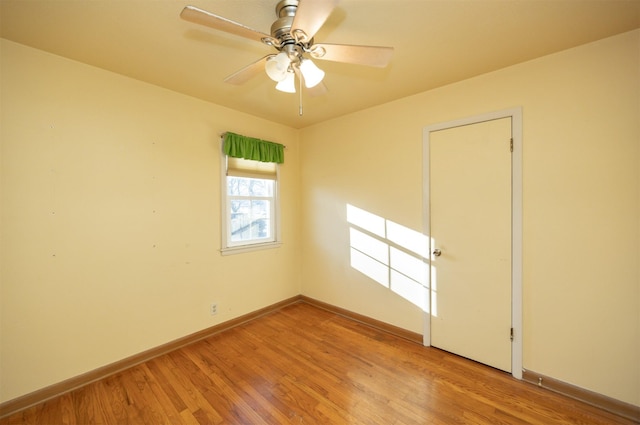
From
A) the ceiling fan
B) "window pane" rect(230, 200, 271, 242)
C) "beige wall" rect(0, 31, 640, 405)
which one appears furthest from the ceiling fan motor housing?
"window pane" rect(230, 200, 271, 242)

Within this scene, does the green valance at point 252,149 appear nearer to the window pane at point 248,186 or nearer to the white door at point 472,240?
the window pane at point 248,186

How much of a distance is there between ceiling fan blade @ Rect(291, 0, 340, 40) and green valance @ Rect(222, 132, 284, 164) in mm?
1848

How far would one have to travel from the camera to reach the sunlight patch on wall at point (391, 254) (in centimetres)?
259

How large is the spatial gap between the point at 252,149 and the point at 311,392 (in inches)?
97.6

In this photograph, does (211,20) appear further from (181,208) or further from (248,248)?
(248,248)

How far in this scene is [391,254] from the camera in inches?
111

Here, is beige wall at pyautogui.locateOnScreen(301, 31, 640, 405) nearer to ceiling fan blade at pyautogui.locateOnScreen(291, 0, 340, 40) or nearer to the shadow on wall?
the shadow on wall

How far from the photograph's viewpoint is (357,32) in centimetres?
166

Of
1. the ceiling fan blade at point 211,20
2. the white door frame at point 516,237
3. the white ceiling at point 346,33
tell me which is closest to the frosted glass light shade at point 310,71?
the ceiling fan blade at point 211,20

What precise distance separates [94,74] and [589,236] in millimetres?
3921

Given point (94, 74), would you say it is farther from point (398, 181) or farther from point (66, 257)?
point (398, 181)

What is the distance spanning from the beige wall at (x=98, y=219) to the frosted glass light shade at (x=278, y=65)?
5.43 feet

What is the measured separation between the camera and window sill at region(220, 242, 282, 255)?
2941 millimetres

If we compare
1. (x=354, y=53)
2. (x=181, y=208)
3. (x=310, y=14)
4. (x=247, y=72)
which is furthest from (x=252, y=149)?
(x=310, y=14)
